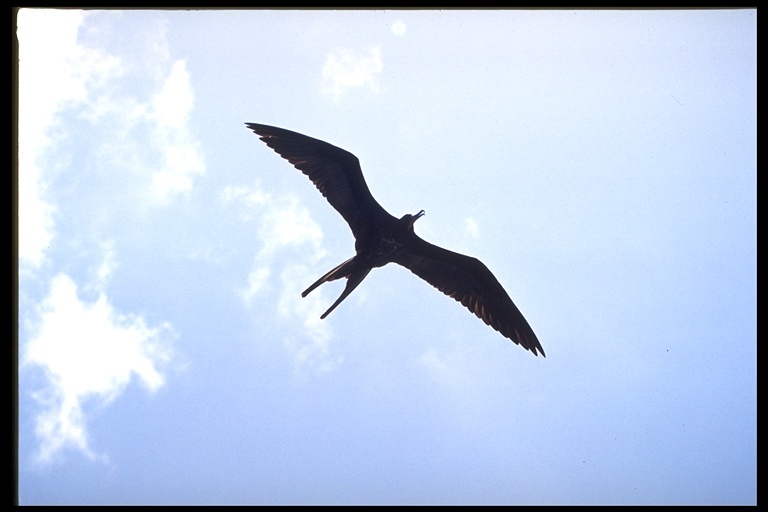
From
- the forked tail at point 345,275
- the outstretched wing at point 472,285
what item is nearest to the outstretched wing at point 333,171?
the forked tail at point 345,275

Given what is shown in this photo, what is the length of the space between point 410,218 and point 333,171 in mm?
1261

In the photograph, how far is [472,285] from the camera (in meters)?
9.98

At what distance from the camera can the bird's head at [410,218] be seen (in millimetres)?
8930

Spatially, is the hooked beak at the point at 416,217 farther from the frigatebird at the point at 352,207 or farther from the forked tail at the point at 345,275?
the forked tail at the point at 345,275

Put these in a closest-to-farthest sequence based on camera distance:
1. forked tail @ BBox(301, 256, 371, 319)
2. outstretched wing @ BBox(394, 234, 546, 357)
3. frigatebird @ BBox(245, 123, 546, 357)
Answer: forked tail @ BBox(301, 256, 371, 319)
frigatebird @ BBox(245, 123, 546, 357)
outstretched wing @ BBox(394, 234, 546, 357)

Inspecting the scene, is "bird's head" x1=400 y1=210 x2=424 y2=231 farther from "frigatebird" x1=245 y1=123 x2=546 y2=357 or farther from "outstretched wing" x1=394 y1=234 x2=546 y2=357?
"outstretched wing" x1=394 y1=234 x2=546 y2=357

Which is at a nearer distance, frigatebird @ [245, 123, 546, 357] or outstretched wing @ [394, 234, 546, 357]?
frigatebird @ [245, 123, 546, 357]

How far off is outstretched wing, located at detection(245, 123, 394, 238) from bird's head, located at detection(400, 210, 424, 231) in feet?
0.88

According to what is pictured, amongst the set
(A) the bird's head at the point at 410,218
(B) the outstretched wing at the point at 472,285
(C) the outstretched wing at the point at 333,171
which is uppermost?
(C) the outstretched wing at the point at 333,171

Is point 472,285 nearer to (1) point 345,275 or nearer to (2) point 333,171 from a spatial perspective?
(1) point 345,275

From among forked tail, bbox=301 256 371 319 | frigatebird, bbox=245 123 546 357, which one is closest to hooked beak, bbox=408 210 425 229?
frigatebird, bbox=245 123 546 357

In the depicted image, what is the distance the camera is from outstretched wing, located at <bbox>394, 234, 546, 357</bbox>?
9.59 m

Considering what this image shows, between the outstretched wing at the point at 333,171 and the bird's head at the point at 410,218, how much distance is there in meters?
0.27
